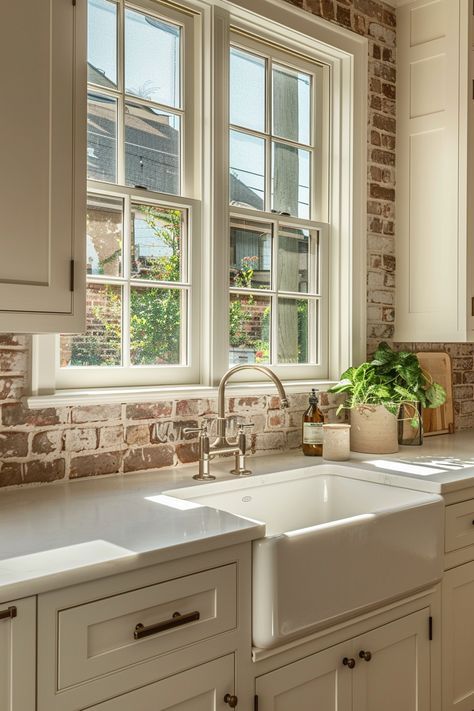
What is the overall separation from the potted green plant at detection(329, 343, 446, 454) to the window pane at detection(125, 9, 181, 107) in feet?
4.25

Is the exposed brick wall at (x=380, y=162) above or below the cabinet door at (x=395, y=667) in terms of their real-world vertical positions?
above

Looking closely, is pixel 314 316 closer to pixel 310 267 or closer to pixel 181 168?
pixel 310 267

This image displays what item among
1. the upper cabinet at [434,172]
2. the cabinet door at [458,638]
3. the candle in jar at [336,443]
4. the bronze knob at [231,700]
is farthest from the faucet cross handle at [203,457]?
the upper cabinet at [434,172]

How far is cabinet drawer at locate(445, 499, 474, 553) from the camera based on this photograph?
7.08 feet

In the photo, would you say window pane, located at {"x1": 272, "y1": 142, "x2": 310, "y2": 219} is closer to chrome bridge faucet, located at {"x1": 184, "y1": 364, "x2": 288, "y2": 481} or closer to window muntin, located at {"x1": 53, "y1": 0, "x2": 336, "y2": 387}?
window muntin, located at {"x1": 53, "y1": 0, "x2": 336, "y2": 387}

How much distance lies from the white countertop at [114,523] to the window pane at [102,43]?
1.35 m

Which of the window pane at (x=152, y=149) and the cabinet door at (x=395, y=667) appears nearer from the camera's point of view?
the cabinet door at (x=395, y=667)


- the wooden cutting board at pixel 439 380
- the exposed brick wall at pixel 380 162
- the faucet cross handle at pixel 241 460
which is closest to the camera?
the faucet cross handle at pixel 241 460

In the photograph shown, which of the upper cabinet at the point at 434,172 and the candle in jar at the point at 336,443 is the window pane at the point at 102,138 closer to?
the candle in jar at the point at 336,443

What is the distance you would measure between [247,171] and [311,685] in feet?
6.23

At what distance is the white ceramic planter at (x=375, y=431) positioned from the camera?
2.68 meters

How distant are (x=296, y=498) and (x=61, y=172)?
1338mm

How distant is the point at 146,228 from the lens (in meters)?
2.43

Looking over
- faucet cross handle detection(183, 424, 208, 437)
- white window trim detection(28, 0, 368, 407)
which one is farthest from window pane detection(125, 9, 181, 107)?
faucet cross handle detection(183, 424, 208, 437)
